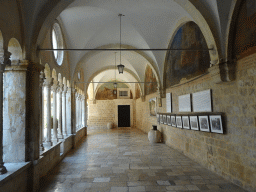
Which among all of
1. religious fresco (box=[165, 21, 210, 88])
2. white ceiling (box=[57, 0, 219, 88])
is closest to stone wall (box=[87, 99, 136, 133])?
white ceiling (box=[57, 0, 219, 88])

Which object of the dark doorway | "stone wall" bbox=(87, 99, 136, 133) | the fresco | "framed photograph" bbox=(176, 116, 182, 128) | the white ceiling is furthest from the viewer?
the fresco

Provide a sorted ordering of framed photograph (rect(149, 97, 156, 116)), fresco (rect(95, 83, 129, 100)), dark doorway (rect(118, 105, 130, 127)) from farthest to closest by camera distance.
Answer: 1. fresco (rect(95, 83, 129, 100))
2. dark doorway (rect(118, 105, 130, 127))
3. framed photograph (rect(149, 97, 156, 116))

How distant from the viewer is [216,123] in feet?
15.2

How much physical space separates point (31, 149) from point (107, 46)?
7.01 metres

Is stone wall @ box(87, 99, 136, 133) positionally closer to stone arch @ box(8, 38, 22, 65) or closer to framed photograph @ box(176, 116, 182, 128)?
framed photograph @ box(176, 116, 182, 128)

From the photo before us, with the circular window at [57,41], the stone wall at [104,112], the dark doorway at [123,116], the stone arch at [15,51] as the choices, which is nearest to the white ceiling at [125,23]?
the circular window at [57,41]

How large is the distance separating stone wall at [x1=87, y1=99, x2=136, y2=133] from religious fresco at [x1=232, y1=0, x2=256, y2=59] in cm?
1642

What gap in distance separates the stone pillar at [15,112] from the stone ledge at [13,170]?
0.15 m

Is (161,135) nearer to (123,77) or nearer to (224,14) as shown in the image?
(224,14)

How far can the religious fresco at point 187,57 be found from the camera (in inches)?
215

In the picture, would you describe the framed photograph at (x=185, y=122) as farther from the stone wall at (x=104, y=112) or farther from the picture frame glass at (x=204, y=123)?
the stone wall at (x=104, y=112)

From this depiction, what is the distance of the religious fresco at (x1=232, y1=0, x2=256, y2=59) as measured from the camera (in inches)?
140

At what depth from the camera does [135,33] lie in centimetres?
845

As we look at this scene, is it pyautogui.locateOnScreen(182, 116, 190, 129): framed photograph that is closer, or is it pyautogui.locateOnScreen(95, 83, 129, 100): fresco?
pyautogui.locateOnScreen(182, 116, 190, 129): framed photograph
